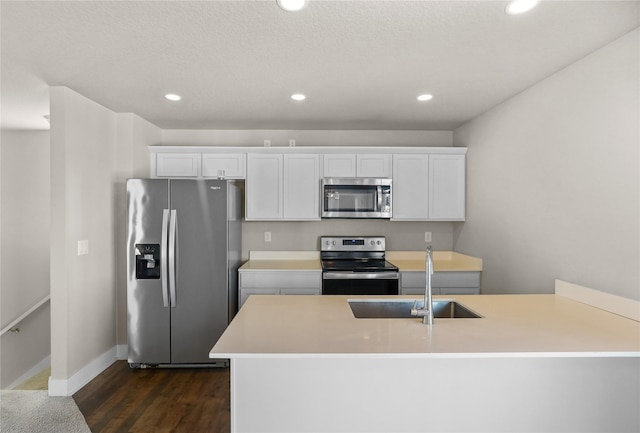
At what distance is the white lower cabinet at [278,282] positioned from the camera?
3.59 metres

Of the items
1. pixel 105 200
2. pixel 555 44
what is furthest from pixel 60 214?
pixel 555 44

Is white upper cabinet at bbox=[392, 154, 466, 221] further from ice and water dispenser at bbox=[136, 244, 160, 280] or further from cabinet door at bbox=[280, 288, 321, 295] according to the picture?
ice and water dispenser at bbox=[136, 244, 160, 280]

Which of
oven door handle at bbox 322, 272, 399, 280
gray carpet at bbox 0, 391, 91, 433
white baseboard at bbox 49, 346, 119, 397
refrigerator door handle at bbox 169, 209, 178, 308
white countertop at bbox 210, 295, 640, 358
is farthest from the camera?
oven door handle at bbox 322, 272, 399, 280

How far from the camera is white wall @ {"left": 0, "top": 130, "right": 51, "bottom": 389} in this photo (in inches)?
165

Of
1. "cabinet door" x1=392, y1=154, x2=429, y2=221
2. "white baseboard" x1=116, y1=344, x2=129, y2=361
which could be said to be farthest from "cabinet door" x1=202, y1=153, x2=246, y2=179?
"white baseboard" x1=116, y1=344, x2=129, y2=361

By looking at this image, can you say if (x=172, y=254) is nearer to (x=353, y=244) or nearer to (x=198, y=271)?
(x=198, y=271)

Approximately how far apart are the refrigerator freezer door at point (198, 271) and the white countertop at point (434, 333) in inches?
47.7

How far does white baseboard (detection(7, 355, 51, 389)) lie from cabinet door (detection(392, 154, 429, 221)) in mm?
4650

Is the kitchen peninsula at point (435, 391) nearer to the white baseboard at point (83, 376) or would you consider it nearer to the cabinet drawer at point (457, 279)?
the cabinet drawer at point (457, 279)

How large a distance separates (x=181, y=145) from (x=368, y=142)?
2188mm

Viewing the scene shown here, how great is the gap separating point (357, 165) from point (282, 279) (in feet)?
4.75

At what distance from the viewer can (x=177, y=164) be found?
3.95 m

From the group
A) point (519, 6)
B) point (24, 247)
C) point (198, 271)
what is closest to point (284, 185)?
point (198, 271)

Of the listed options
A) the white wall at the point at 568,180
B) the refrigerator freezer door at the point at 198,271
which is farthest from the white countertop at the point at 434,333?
the refrigerator freezer door at the point at 198,271
